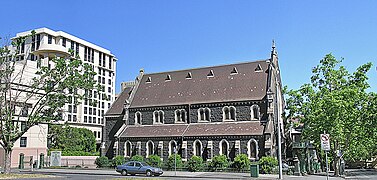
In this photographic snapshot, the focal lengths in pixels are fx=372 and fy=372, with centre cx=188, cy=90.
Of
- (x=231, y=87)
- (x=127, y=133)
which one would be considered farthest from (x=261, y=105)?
(x=127, y=133)

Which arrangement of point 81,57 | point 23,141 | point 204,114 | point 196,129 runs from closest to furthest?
point 196,129, point 204,114, point 23,141, point 81,57

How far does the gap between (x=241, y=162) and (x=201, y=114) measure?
451 inches

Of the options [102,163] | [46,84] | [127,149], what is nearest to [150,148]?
[127,149]

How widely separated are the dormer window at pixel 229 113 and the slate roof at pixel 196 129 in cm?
71

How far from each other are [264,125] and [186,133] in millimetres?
9942

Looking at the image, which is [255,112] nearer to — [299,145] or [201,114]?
[299,145]

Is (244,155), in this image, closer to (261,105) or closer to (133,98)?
(261,105)

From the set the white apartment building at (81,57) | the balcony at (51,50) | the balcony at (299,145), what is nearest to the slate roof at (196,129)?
the balcony at (299,145)

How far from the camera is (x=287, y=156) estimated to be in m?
50.3

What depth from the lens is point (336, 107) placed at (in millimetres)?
35281

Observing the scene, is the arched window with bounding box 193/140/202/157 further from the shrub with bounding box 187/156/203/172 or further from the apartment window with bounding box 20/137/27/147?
the apartment window with bounding box 20/137/27/147

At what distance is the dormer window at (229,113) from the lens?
156ft

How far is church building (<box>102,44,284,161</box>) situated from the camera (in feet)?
146

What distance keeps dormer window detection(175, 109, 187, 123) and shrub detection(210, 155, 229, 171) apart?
409 inches
